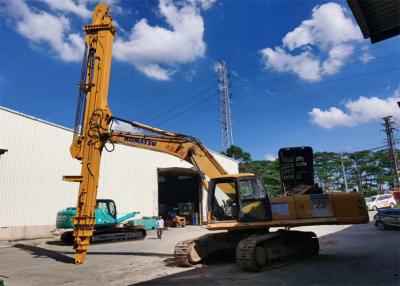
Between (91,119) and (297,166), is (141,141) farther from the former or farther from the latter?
(297,166)

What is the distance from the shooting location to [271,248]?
11.4 meters

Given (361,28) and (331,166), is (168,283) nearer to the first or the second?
(361,28)

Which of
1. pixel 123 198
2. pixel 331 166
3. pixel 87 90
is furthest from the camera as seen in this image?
pixel 331 166

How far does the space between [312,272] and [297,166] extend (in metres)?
4.33

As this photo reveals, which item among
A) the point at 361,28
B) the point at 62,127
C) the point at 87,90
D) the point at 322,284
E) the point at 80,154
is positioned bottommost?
the point at 322,284

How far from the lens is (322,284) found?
28.3 feet

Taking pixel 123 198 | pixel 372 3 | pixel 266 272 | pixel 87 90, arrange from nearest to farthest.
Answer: pixel 372 3, pixel 266 272, pixel 87 90, pixel 123 198

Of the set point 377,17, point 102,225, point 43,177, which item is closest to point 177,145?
point 377,17

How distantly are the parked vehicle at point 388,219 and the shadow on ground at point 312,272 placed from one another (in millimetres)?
8921

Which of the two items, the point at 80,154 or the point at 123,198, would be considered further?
the point at 123,198

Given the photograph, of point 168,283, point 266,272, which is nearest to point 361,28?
point 266,272

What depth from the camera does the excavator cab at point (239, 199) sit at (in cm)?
1162

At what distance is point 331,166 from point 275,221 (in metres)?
79.3

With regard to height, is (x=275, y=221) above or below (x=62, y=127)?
below
